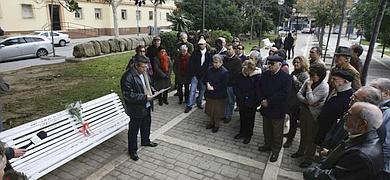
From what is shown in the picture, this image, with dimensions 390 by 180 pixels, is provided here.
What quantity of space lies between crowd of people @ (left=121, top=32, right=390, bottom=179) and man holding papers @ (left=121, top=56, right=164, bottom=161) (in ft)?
0.05

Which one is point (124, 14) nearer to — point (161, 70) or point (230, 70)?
point (161, 70)

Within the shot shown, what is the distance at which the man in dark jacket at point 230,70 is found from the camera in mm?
6098

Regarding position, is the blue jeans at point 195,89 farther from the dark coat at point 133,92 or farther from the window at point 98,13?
the window at point 98,13

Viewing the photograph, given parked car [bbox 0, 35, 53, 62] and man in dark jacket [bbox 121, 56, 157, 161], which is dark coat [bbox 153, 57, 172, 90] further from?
parked car [bbox 0, 35, 53, 62]

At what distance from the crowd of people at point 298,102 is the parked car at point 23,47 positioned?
41.8 feet

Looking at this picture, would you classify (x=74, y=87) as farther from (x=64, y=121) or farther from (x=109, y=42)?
(x=109, y=42)

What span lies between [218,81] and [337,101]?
242 cm

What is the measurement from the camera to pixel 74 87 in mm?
9062

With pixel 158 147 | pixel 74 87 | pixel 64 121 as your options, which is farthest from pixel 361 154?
pixel 74 87

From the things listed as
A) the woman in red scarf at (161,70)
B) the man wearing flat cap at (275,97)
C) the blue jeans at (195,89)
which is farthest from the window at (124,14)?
the man wearing flat cap at (275,97)

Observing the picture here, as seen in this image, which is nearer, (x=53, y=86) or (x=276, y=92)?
(x=276, y=92)

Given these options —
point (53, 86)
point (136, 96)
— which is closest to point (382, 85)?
point (136, 96)

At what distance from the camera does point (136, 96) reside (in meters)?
4.34

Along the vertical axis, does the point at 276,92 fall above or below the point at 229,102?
above
